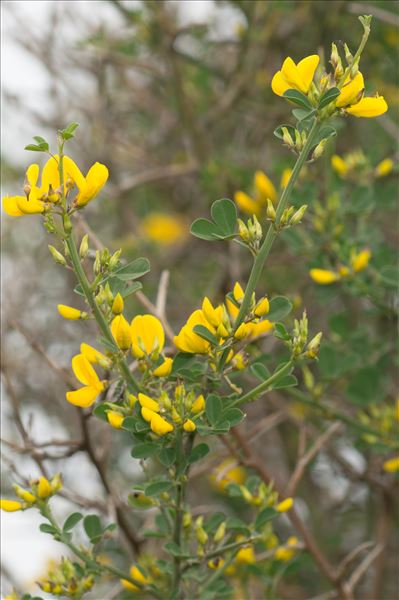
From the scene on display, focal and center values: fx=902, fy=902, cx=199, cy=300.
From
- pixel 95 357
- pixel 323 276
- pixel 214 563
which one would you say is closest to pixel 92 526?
pixel 214 563

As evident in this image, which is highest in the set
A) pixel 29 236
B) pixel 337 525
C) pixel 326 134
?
pixel 326 134

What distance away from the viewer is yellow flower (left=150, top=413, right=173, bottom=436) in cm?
88

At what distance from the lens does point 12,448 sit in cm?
131

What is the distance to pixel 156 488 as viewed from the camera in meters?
0.94

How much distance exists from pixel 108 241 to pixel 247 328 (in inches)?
79.3

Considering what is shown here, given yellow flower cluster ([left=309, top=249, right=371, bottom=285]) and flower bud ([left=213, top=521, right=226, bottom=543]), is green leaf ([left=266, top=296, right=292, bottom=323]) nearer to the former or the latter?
flower bud ([left=213, top=521, right=226, bottom=543])

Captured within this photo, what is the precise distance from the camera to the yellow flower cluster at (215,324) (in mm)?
893

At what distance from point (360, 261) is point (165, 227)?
1490 mm

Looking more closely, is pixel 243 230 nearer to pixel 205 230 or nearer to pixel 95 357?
pixel 205 230

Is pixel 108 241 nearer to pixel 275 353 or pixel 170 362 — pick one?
pixel 275 353

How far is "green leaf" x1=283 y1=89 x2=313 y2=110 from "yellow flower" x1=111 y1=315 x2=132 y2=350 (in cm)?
27

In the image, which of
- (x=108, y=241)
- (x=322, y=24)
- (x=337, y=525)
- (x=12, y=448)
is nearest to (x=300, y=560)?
(x=12, y=448)

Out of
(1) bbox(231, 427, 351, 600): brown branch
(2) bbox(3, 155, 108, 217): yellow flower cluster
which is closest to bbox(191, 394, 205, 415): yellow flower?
(2) bbox(3, 155, 108, 217): yellow flower cluster

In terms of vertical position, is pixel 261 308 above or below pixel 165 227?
above
